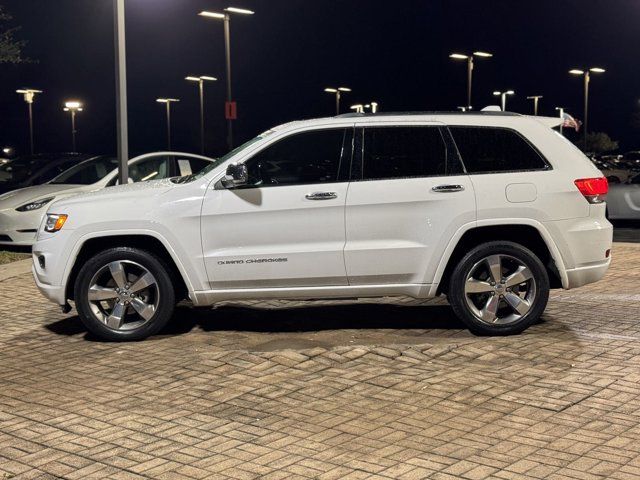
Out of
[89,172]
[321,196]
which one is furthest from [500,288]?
[89,172]

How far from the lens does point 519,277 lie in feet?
26.5

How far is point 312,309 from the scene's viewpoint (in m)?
9.59

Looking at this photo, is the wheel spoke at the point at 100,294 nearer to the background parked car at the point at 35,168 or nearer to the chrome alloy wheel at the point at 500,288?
the chrome alloy wheel at the point at 500,288

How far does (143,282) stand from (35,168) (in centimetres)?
1469

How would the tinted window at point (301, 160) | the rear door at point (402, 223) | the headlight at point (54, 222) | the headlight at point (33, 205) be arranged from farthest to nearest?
the headlight at point (33, 205)
the headlight at point (54, 222)
the tinted window at point (301, 160)
the rear door at point (402, 223)

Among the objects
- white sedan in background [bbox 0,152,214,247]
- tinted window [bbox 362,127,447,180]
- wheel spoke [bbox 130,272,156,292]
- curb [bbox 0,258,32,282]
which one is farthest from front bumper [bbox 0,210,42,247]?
tinted window [bbox 362,127,447,180]

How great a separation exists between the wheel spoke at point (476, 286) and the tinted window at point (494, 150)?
3.00ft

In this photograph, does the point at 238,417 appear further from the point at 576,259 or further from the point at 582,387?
the point at 576,259

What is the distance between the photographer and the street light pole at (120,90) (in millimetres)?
13250

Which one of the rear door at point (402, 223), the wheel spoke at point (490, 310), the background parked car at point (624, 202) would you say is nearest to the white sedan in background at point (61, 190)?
the rear door at point (402, 223)

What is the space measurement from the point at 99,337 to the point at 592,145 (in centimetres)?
10329

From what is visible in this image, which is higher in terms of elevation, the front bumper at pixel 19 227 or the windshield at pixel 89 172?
the windshield at pixel 89 172

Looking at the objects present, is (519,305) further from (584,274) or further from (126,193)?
(126,193)

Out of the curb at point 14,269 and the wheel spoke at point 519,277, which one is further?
the curb at point 14,269
